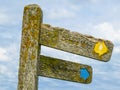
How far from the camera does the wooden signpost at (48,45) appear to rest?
7.00 meters

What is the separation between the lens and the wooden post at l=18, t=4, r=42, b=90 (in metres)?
6.98

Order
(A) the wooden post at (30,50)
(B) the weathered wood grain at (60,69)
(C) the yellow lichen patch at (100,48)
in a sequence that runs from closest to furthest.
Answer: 1. (A) the wooden post at (30,50)
2. (B) the weathered wood grain at (60,69)
3. (C) the yellow lichen patch at (100,48)

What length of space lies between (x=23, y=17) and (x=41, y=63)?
2.78 feet

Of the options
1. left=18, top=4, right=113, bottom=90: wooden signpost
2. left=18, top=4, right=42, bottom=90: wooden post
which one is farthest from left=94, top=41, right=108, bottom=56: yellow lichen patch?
left=18, top=4, right=42, bottom=90: wooden post

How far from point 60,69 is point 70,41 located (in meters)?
0.51

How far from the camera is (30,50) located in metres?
7.02

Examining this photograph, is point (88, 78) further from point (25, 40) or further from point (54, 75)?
A: point (25, 40)

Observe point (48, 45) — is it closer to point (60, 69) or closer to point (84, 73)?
point (60, 69)

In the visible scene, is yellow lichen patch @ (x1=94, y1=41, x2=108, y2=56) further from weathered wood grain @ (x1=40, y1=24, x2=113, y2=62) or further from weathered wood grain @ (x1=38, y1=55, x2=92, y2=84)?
weathered wood grain @ (x1=38, y1=55, x2=92, y2=84)

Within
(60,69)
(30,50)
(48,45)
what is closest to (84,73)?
(60,69)

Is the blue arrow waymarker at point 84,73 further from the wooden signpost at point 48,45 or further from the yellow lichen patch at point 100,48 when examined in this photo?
the yellow lichen patch at point 100,48

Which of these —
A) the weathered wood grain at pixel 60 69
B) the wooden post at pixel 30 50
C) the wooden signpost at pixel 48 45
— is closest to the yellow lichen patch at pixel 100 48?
the wooden signpost at pixel 48 45

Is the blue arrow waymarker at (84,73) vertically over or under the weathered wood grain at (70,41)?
under

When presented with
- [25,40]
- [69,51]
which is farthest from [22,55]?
[69,51]
